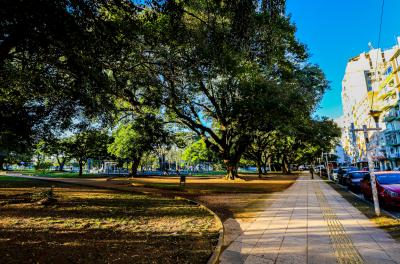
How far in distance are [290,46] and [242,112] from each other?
6360 millimetres

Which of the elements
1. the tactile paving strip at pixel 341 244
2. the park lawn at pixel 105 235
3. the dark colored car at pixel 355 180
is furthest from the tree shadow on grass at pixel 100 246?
the dark colored car at pixel 355 180

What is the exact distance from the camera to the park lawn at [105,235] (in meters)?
5.22

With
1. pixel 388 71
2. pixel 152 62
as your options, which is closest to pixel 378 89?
pixel 388 71

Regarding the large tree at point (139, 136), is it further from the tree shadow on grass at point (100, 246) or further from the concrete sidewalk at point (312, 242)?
the concrete sidewalk at point (312, 242)

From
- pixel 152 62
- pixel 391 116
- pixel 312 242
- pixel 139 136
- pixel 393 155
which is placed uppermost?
pixel 391 116

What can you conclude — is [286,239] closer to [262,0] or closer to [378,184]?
[262,0]

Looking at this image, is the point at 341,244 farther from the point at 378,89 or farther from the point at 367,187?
the point at 378,89

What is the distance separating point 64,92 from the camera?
11.9 metres

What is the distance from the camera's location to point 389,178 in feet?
44.0

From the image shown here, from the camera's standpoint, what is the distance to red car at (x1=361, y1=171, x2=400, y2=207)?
10844mm

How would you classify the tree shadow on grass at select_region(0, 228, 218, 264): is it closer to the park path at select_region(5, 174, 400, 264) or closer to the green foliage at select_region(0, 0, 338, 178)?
the park path at select_region(5, 174, 400, 264)

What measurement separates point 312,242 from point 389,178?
968 cm

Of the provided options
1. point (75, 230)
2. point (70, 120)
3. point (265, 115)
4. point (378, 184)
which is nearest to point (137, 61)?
point (70, 120)

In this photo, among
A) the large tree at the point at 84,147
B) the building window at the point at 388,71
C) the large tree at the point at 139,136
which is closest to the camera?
the large tree at the point at 139,136
